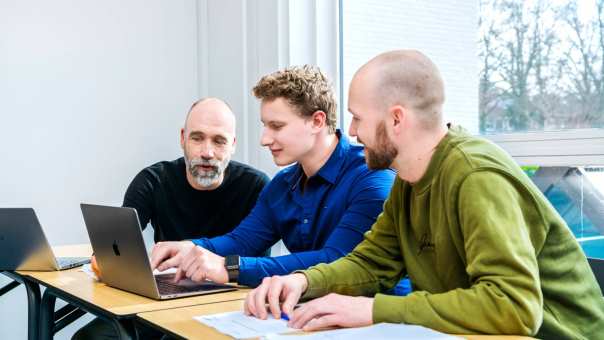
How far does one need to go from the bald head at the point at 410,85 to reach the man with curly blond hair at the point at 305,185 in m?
0.55

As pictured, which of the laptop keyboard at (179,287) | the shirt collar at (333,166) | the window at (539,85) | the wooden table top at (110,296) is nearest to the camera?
the wooden table top at (110,296)

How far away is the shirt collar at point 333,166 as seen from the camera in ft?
7.12

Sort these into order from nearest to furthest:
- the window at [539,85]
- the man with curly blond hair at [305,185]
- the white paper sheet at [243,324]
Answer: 1. the white paper sheet at [243,324]
2. the man with curly blond hair at [305,185]
3. the window at [539,85]

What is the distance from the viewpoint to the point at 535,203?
134 cm

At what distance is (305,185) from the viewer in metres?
2.26

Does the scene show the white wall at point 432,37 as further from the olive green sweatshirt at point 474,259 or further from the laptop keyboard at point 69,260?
the laptop keyboard at point 69,260

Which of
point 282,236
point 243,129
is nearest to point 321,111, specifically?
point 282,236

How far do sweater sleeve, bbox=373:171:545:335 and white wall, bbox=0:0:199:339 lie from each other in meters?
2.52

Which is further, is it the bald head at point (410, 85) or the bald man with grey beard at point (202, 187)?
the bald man with grey beard at point (202, 187)

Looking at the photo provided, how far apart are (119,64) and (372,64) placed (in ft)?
7.89

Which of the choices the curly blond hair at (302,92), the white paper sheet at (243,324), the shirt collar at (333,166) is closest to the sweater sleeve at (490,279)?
the white paper sheet at (243,324)

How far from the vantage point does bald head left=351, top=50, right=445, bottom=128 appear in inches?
58.8

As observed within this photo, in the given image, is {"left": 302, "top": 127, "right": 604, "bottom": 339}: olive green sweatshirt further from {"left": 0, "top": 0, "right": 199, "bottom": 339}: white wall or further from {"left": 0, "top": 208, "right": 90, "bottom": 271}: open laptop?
{"left": 0, "top": 0, "right": 199, "bottom": 339}: white wall

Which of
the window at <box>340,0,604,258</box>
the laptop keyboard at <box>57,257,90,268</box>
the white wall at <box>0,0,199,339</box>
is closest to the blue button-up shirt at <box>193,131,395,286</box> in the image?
the laptop keyboard at <box>57,257,90,268</box>
